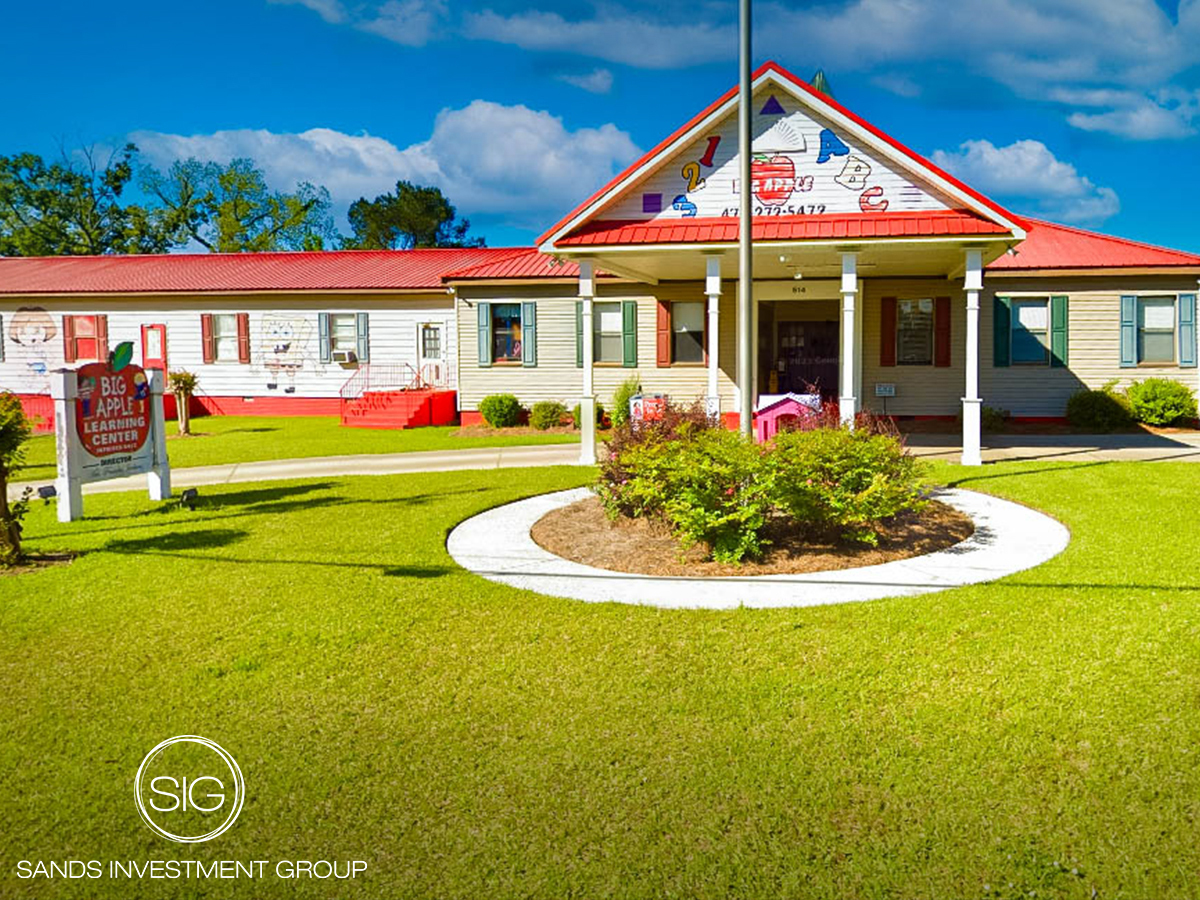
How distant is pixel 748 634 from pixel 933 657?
3.70ft

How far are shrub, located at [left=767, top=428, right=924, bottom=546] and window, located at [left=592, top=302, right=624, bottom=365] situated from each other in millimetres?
13168

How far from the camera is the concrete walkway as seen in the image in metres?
14.0

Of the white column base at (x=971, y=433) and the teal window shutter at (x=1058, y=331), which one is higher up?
the teal window shutter at (x=1058, y=331)

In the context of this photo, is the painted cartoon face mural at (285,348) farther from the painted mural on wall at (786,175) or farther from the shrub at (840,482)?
the shrub at (840,482)

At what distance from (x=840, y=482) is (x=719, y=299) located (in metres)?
11.7

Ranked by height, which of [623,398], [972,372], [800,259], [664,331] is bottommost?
[623,398]

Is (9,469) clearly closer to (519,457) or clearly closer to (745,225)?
(745,225)

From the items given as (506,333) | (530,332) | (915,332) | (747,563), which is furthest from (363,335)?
(747,563)

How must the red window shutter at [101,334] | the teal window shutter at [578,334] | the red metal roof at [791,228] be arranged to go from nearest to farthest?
the red metal roof at [791,228]
the teal window shutter at [578,334]
the red window shutter at [101,334]

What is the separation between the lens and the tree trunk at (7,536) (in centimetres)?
798

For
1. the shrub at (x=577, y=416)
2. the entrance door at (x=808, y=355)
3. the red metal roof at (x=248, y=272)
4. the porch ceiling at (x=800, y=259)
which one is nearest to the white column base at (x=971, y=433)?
the porch ceiling at (x=800, y=259)

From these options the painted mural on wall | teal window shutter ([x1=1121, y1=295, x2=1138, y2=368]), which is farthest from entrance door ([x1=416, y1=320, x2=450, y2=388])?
teal window shutter ([x1=1121, y1=295, x2=1138, y2=368])

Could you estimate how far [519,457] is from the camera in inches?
629

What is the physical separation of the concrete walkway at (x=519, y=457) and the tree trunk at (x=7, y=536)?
502cm
